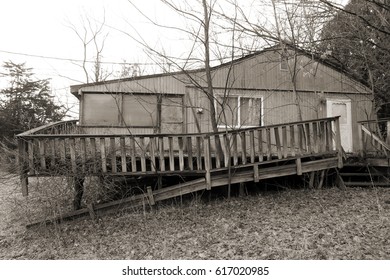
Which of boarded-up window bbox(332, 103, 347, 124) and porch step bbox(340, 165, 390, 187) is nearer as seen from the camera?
porch step bbox(340, 165, 390, 187)

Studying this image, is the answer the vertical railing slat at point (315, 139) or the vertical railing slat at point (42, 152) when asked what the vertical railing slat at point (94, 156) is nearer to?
the vertical railing slat at point (42, 152)

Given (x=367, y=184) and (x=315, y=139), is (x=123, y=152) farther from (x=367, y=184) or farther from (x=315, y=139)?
(x=367, y=184)

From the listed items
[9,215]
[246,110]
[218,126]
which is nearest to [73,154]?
[9,215]

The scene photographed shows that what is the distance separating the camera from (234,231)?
23.1ft

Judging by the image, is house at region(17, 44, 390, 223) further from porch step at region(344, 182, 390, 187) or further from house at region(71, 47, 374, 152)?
porch step at region(344, 182, 390, 187)

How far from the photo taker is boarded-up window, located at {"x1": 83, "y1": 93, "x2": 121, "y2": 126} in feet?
36.0

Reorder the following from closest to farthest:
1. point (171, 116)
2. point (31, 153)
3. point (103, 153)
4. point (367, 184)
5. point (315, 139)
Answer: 1. point (31, 153)
2. point (103, 153)
3. point (315, 139)
4. point (367, 184)
5. point (171, 116)

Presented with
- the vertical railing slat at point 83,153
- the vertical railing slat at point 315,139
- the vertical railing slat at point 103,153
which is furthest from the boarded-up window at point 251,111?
the vertical railing slat at point 83,153

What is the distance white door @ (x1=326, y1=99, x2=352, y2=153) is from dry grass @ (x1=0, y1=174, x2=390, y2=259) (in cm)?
290

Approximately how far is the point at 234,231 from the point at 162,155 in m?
2.69

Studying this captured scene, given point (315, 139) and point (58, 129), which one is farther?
point (58, 129)

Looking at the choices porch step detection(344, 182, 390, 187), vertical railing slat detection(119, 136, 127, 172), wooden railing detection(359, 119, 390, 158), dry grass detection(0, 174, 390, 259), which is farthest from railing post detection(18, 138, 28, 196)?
wooden railing detection(359, 119, 390, 158)

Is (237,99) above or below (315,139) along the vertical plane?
above
